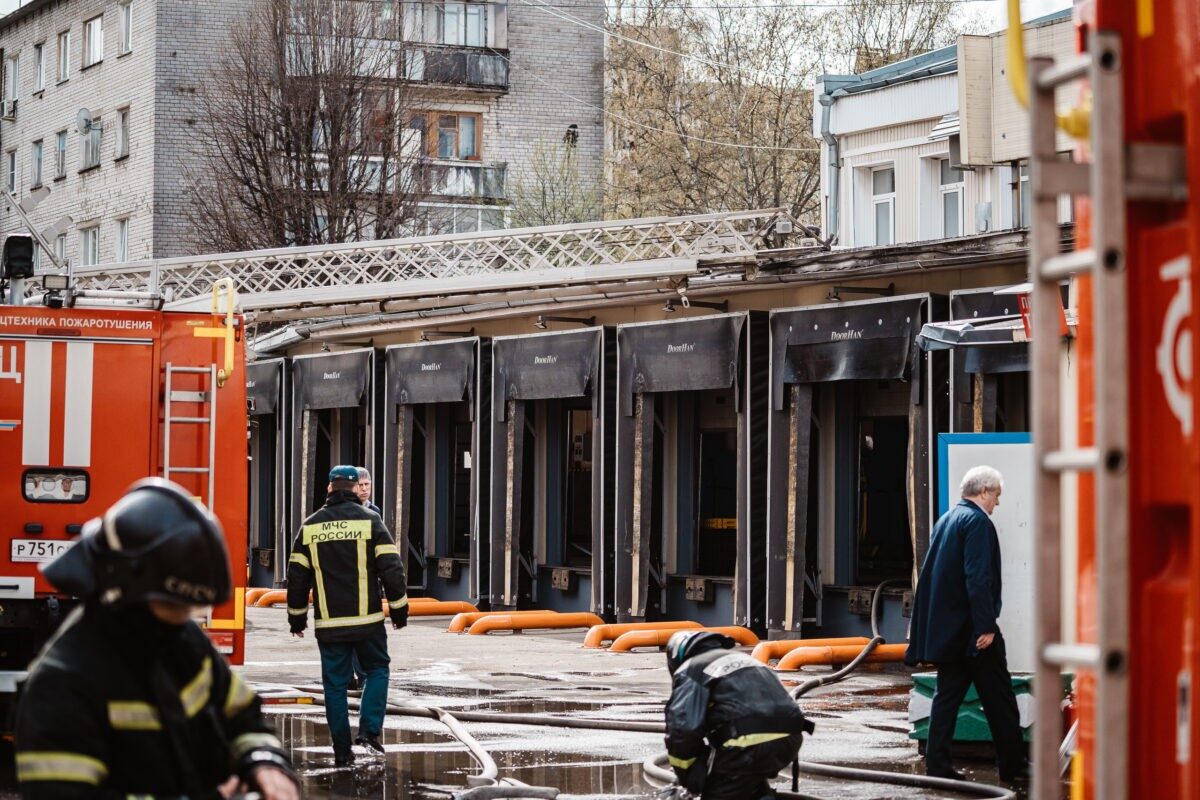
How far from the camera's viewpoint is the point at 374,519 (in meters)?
11.6

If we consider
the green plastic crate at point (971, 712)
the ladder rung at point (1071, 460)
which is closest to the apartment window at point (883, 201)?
the green plastic crate at point (971, 712)

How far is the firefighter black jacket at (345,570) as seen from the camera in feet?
37.4

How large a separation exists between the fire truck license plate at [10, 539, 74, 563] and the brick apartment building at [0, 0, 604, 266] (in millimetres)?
28101

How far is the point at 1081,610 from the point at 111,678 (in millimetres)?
1894

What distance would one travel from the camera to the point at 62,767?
144 inches

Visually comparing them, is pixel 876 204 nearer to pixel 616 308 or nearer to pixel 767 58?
pixel 616 308

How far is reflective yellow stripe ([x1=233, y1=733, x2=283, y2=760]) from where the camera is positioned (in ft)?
13.2

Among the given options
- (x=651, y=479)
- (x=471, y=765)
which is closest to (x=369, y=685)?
(x=471, y=765)

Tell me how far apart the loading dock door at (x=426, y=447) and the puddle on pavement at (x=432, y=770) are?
13019 millimetres

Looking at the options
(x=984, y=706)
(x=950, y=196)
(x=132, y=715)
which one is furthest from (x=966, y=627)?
(x=950, y=196)

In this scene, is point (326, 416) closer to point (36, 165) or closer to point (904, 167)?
point (904, 167)

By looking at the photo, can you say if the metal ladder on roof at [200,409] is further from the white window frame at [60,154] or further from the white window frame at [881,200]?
the white window frame at [60,154]

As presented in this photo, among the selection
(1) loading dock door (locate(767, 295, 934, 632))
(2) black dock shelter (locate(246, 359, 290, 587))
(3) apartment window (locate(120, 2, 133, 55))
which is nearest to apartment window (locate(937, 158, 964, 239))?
(1) loading dock door (locate(767, 295, 934, 632))

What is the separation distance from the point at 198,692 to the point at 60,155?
4635cm
